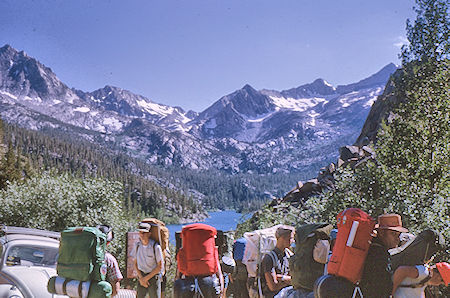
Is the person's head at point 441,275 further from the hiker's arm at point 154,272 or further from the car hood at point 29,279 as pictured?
the car hood at point 29,279

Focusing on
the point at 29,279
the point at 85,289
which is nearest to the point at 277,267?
the point at 85,289

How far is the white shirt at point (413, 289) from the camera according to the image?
4.09 m

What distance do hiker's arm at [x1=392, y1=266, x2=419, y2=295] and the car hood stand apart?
5981mm

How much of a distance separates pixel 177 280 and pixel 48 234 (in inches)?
132

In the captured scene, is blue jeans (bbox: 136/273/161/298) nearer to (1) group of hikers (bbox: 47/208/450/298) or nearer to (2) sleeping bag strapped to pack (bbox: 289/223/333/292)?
(1) group of hikers (bbox: 47/208/450/298)

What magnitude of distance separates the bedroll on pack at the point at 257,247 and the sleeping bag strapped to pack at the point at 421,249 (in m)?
2.76

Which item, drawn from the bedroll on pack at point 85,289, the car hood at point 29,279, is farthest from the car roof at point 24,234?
the bedroll on pack at point 85,289

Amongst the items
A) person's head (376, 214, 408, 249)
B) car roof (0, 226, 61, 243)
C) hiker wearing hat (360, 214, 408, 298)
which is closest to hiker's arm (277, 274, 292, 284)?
person's head (376, 214, 408, 249)

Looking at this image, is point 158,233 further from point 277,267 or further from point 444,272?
point 444,272

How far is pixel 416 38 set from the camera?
12391 millimetres

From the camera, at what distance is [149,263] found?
7.04 meters

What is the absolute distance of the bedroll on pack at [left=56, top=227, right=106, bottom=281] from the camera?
16.7 ft

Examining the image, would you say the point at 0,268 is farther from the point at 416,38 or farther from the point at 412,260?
the point at 416,38

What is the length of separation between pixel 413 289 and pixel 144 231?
4449 mm
